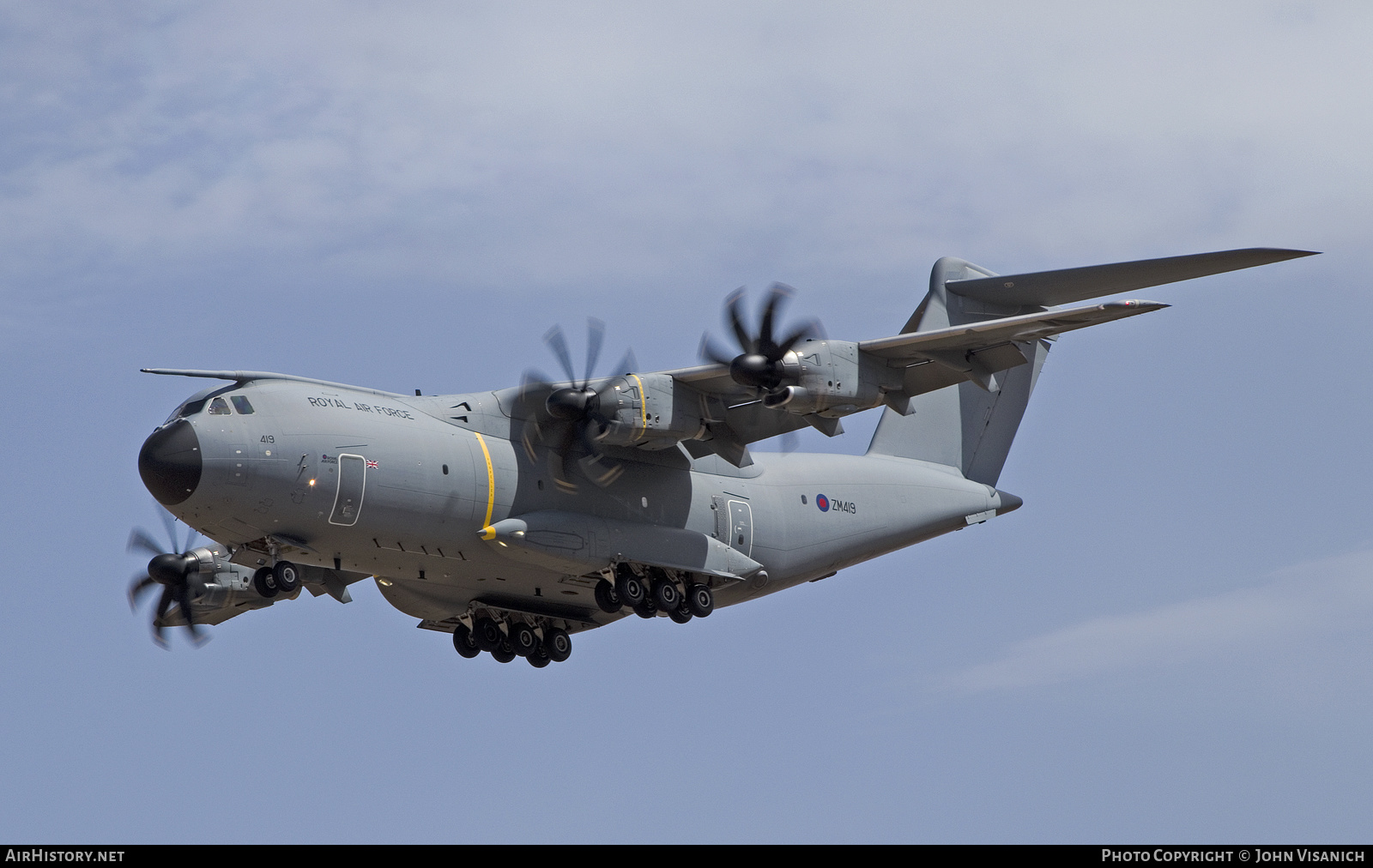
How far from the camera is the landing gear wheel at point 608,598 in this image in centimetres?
2248

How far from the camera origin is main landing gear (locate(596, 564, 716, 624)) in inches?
886

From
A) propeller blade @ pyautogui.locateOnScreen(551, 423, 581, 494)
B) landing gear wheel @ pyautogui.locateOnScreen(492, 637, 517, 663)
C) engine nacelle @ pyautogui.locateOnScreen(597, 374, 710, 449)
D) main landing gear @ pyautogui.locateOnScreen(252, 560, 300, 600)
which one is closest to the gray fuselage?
propeller blade @ pyautogui.locateOnScreen(551, 423, 581, 494)

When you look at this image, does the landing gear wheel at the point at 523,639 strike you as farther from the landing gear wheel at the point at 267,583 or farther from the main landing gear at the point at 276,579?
the landing gear wheel at the point at 267,583

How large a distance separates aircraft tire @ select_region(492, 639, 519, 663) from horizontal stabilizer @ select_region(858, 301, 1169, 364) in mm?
6411

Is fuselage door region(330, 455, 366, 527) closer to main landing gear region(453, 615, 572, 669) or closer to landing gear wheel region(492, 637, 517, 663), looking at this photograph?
main landing gear region(453, 615, 572, 669)

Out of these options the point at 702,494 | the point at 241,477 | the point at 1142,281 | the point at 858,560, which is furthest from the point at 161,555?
the point at 1142,281

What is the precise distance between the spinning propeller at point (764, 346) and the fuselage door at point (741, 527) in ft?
9.27

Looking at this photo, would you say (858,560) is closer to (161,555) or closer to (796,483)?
(796,483)

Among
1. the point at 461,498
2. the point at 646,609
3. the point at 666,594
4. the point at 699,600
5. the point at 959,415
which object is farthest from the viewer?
the point at 959,415

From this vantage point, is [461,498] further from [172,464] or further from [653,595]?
[172,464]

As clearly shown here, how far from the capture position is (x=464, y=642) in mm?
24312

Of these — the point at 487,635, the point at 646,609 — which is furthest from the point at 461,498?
the point at 487,635

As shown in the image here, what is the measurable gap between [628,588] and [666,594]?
58 centimetres
